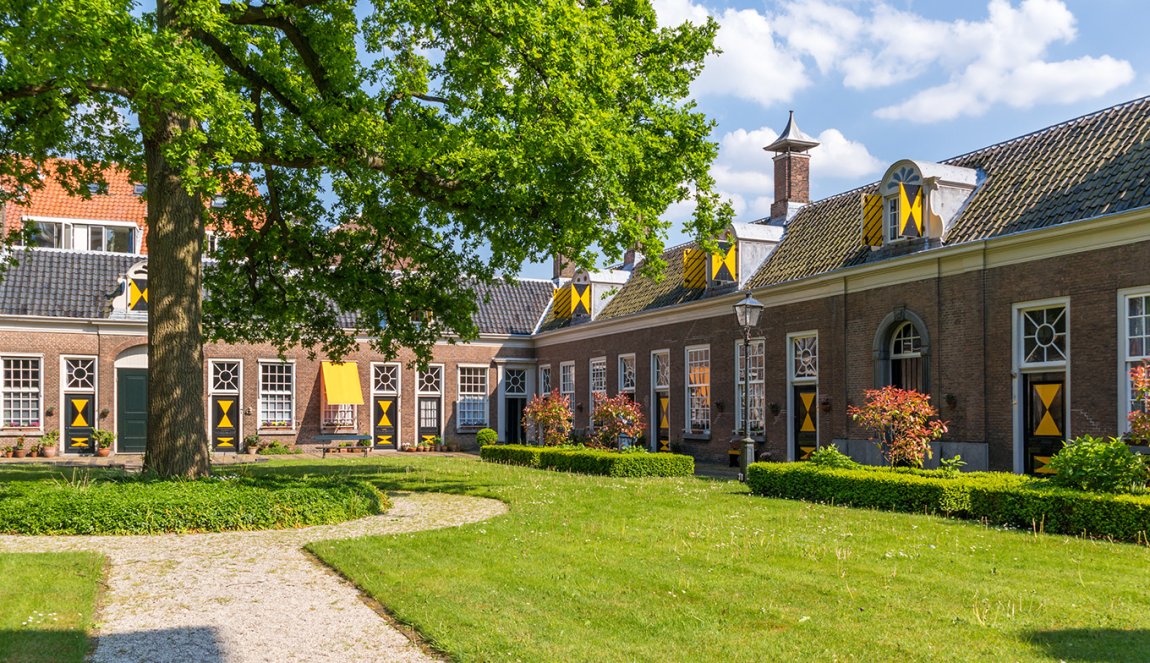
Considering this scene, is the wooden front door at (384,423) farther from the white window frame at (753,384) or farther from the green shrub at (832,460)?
the green shrub at (832,460)

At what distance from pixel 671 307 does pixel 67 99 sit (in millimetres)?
16088

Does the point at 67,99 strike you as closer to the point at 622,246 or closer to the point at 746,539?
the point at 622,246

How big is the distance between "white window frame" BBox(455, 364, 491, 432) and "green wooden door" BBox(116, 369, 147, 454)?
32.9 feet

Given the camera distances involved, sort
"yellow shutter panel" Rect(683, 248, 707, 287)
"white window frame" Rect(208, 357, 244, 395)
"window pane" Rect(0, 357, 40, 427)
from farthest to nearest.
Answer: "white window frame" Rect(208, 357, 244, 395)
"window pane" Rect(0, 357, 40, 427)
"yellow shutter panel" Rect(683, 248, 707, 287)

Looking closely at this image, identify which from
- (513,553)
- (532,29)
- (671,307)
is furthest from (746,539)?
(671,307)

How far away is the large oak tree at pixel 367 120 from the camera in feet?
36.1

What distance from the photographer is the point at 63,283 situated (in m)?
28.9

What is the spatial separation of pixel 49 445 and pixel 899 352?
2300cm

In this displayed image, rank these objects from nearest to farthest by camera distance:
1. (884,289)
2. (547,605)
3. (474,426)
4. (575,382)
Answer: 1. (547,605)
2. (884,289)
3. (575,382)
4. (474,426)

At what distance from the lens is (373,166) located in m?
13.6

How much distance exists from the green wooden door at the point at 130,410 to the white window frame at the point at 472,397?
1003 centimetres

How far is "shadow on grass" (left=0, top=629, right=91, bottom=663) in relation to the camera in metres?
5.71

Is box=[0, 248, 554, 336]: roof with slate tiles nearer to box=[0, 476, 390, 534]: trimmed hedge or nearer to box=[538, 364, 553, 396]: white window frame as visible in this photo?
box=[538, 364, 553, 396]: white window frame

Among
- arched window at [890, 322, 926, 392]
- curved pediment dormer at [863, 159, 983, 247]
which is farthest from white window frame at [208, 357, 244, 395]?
curved pediment dormer at [863, 159, 983, 247]
